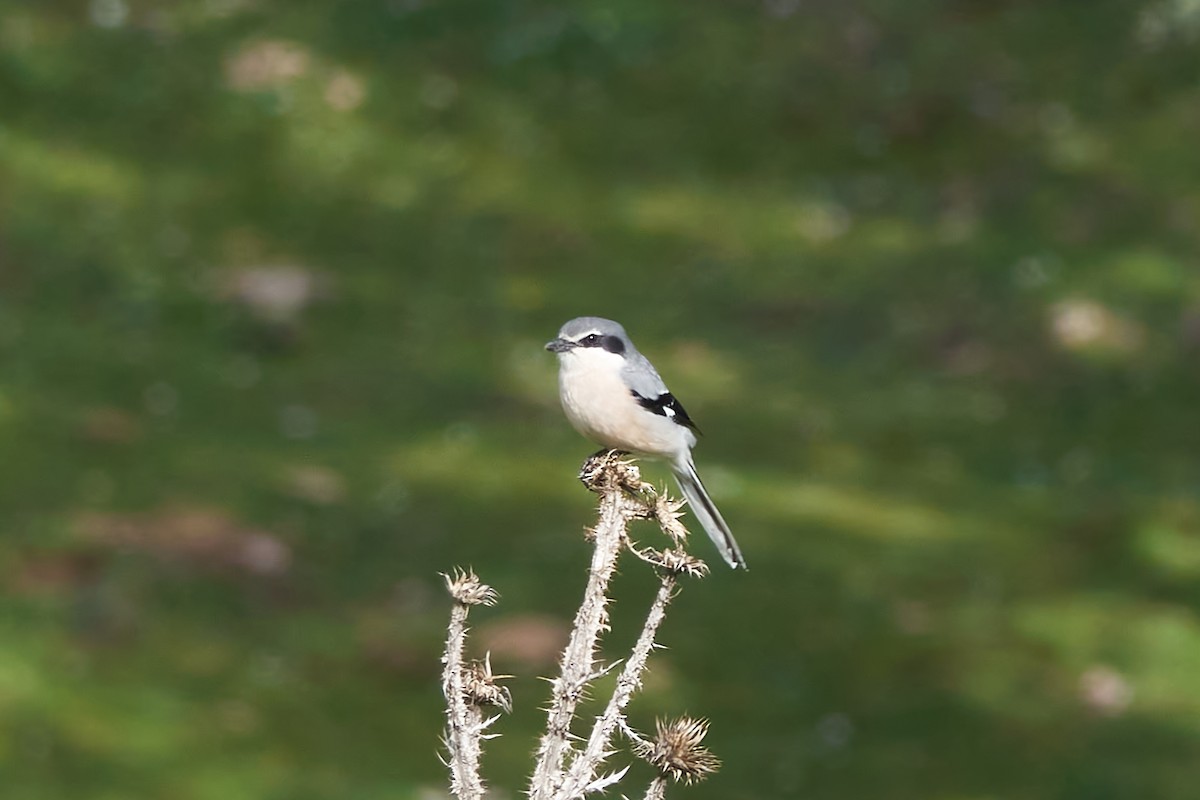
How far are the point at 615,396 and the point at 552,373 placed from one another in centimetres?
2996

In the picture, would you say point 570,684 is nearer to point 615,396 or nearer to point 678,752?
point 678,752

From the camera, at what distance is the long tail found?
1402cm

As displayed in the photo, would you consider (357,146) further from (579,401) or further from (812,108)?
(579,401)

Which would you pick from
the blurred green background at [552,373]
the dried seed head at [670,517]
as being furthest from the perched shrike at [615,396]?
the blurred green background at [552,373]

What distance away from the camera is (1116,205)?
4875 cm

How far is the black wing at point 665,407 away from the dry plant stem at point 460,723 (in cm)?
592

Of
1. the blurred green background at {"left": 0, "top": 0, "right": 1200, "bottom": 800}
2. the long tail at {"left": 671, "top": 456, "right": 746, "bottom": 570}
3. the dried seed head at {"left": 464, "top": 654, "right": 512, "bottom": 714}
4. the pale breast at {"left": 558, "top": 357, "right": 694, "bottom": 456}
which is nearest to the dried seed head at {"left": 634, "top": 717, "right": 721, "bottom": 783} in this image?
the dried seed head at {"left": 464, "top": 654, "right": 512, "bottom": 714}

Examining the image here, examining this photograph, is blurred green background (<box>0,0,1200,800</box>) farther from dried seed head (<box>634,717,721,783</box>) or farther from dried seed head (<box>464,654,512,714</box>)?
dried seed head (<box>634,717,721,783</box>)

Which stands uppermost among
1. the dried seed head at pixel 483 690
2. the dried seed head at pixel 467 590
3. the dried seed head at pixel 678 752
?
the dried seed head at pixel 467 590

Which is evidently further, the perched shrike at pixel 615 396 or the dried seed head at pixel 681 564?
the perched shrike at pixel 615 396

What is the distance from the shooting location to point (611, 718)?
8523 mm

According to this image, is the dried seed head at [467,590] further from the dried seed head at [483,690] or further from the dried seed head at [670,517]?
the dried seed head at [670,517]

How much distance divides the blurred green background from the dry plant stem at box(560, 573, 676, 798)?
1957 centimetres

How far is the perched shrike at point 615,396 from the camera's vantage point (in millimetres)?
13977
